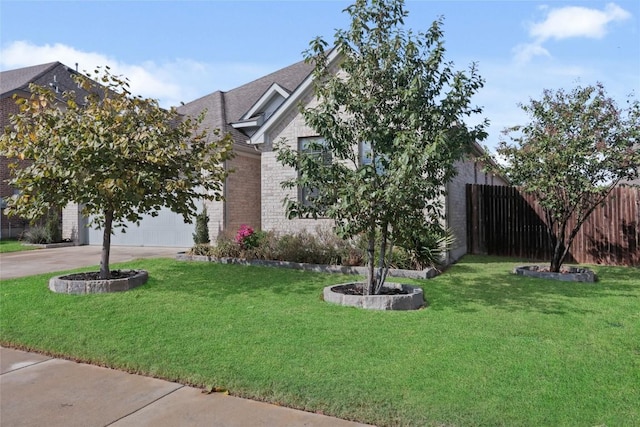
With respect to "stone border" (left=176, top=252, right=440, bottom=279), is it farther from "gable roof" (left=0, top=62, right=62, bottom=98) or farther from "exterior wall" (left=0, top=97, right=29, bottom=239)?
"gable roof" (left=0, top=62, right=62, bottom=98)

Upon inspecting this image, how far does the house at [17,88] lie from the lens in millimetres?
20016

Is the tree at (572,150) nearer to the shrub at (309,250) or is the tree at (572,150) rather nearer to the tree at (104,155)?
the shrub at (309,250)

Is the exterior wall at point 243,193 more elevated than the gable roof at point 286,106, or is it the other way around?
the gable roof at point 286,106

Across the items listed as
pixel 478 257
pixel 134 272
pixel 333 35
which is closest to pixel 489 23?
pixel 333 35

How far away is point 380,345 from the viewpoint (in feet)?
15.9

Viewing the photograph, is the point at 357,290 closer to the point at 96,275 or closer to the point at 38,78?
the point at 96,275

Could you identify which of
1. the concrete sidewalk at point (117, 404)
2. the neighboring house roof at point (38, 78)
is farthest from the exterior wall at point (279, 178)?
the neighboring house roof at point (38, 78)

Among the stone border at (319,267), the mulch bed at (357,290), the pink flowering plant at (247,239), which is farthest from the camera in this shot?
the pink flowering plant at (247,239)

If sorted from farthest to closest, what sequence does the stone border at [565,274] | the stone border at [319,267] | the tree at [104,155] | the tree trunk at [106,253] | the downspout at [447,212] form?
the downspout at [447,212]
the stone border at [319,267]
the stone border at [565,274]
the tree trunk at [106,253]
the tree at [104,155]

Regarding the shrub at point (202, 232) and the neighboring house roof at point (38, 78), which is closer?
the shrub at point (202, 232)

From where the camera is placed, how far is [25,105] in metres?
7.82

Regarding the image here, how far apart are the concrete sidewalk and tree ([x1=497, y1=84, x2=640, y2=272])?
793cm

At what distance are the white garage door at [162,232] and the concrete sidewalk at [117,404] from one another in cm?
1229

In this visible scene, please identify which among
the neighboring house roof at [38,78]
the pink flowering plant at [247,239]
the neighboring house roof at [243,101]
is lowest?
the pink flowering plant at [247,239]
